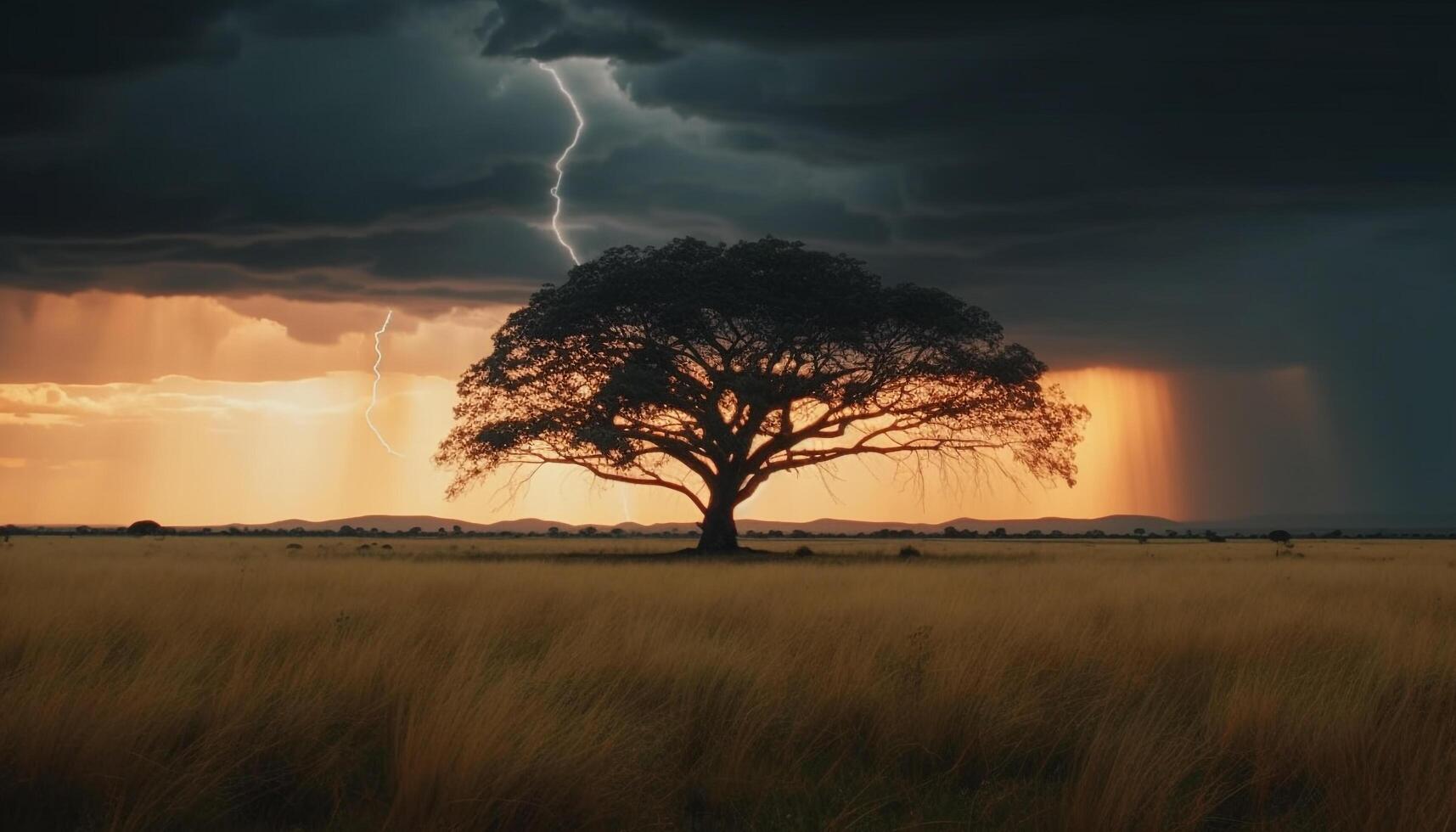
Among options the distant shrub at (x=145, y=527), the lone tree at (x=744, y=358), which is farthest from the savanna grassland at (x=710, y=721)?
the distant shrub at (x=145, y=527)

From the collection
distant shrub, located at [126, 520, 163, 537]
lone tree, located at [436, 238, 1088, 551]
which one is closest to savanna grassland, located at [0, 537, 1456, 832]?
lone tree, located at [436, 238, 1088, 551]

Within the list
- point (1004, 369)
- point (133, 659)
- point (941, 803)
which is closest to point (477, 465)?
point (1004, 369)

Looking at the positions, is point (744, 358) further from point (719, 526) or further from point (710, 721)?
point (710, 721)

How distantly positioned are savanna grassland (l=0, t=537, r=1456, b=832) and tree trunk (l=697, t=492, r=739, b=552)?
1005 inches

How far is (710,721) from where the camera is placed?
7.29 metres

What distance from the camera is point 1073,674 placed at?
9227 millimetres

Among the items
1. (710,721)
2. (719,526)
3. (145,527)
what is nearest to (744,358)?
(719,526)

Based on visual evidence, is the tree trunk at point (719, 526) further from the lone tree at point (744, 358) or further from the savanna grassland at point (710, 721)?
the savanna grassland at point (710, 721)

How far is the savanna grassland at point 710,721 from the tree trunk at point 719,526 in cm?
2554

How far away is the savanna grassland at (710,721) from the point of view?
18.1 feet

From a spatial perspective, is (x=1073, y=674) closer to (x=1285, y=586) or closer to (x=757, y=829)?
(x=757, y=829)

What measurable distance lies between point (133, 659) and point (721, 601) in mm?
7608

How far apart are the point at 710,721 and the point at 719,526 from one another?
3252cm

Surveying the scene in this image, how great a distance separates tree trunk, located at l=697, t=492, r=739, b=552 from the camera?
39125 millimetres
